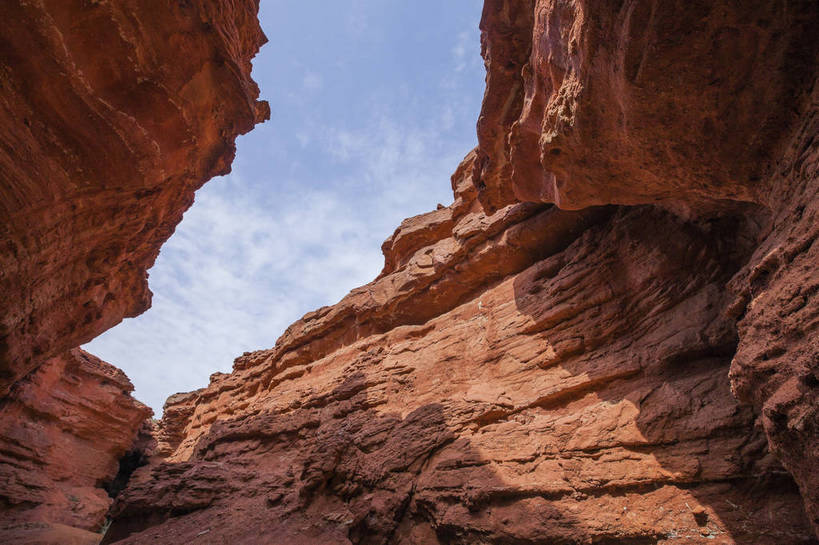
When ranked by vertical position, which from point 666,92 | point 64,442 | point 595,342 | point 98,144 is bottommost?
point 64,442

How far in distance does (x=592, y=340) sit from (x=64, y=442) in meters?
25.0

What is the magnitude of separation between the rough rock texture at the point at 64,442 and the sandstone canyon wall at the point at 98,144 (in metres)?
2.40

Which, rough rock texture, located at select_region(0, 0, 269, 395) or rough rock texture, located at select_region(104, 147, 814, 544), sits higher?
rough rock texture, located at select_region(0, 0, 269, 395)

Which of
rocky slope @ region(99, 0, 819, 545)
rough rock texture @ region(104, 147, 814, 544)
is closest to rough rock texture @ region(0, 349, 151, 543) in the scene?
rough rock texture @ region(104, 147, 814, 544)

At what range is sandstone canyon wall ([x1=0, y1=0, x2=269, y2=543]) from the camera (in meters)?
6.50

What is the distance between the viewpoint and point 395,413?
10625 mm

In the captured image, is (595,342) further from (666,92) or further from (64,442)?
(64,442)

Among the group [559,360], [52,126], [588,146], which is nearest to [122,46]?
[52,126]

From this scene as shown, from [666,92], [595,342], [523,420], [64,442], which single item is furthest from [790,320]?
[64,442]

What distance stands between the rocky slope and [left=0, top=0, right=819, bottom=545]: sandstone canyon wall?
4cm

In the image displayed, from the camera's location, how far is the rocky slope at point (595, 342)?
164 inches

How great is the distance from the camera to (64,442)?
19.1 m

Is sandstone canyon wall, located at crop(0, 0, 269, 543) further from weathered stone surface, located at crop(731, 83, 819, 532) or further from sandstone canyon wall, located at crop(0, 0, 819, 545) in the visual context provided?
weathered stone surface, located at crop(731, 83, 819, 532)

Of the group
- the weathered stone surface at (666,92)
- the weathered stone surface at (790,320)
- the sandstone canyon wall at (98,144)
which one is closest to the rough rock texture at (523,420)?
the weathered stone surface at (790,320)
